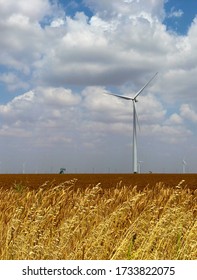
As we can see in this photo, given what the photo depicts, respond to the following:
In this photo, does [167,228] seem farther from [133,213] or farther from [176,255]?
[133,213]

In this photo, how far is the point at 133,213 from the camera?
55.5 ft

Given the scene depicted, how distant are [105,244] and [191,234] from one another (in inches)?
81.5

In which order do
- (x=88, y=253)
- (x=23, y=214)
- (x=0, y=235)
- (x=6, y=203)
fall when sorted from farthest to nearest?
(x=6, y=203)
(x=23, y=214)
(x=0, y=235)
(x=88, y=253)

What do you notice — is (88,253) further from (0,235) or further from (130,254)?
(0,235)

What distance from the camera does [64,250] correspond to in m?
11.4

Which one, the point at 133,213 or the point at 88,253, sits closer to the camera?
the point at 88,253
